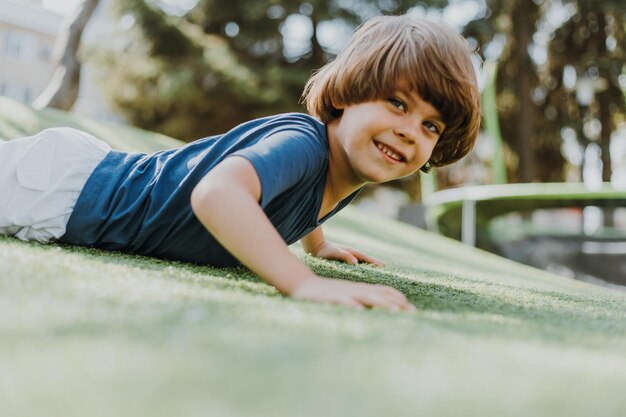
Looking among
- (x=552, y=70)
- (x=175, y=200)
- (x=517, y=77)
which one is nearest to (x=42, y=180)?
(x=175, y=200)

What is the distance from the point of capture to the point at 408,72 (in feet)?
4.59

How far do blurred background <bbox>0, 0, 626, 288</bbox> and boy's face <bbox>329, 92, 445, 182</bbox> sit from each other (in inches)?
195

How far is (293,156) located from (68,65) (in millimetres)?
6504

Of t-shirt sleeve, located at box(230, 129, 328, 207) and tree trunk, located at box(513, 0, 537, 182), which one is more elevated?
t-shirt sleeve, located at box(230, 129, 328, 207)

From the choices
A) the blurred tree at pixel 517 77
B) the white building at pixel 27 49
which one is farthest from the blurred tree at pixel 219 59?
the white building at pixel 27 49

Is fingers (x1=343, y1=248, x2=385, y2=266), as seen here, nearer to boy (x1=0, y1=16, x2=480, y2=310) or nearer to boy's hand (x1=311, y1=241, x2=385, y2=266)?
boy's hand (x1=311, y1=241, x2=385, y2=266)

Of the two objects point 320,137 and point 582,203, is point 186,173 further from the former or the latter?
point 582,203

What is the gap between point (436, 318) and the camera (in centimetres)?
97

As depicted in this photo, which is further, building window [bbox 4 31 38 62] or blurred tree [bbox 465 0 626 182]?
building window [bbox 4 31 38 62]

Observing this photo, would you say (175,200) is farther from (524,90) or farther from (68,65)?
(524,90)

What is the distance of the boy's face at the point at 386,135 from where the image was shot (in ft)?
4.56

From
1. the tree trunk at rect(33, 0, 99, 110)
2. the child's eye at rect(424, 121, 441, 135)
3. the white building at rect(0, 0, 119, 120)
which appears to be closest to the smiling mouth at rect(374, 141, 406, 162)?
the child's eye at rect(424, 121, 441, 135)

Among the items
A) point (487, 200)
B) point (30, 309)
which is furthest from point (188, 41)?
point (30, 309)

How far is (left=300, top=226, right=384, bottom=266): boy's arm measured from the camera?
2.04 m
